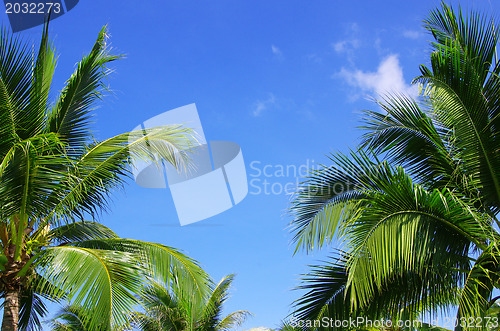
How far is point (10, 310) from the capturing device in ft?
24.4

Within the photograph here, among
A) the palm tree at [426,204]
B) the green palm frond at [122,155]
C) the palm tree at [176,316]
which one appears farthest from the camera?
the palm tree at [176,316]

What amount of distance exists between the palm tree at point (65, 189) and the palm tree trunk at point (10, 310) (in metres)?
0.01

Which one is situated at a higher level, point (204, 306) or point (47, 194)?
point (47, 194)

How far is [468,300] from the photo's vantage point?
6.07 m

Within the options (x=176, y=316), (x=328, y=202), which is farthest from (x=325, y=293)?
(x=176, y=316)

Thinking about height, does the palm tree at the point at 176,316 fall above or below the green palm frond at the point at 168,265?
below

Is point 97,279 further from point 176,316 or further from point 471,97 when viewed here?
point 176,316

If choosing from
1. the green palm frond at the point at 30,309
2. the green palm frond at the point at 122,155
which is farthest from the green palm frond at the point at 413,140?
the green palm frond at the point at 30,309

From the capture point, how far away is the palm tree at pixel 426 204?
20.7ft

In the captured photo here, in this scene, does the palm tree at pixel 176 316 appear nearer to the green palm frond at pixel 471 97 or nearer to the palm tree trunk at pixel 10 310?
the palm tree trunk at pixel 10 310

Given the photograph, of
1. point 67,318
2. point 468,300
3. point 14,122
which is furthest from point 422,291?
point 67,318

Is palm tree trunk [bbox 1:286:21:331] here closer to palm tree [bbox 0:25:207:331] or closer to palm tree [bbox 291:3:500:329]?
palm tree [bbox 0:25:207:331]

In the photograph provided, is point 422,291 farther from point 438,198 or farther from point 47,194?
point 47,194

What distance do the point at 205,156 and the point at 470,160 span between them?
4662mm
